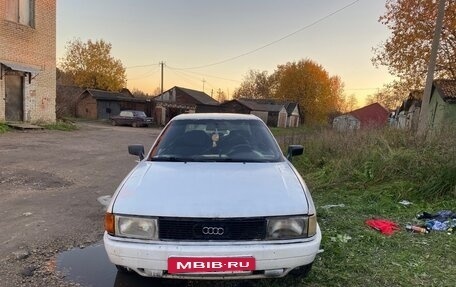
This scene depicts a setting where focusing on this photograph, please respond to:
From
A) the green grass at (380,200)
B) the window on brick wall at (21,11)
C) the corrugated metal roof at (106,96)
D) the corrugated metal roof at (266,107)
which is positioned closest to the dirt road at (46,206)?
the green grass at (380,200)

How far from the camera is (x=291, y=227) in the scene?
9.03 feet

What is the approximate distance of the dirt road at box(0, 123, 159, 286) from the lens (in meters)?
3.59

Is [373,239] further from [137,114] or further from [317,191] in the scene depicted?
[137,114]

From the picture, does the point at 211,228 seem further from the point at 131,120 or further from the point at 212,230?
the point at 131,120

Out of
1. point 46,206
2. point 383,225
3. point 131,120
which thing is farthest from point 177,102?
point 383,225

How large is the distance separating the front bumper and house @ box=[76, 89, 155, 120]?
46874mm

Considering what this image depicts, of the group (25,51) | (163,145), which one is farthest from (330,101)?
(163,145)

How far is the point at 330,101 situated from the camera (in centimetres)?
6153

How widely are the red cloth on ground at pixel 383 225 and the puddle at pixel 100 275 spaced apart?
2.25 meters

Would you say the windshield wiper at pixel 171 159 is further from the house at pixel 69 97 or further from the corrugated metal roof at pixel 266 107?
the corrugated metal roof at pixel 266 107

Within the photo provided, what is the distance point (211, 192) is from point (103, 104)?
157ft

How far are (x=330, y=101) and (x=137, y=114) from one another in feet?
118

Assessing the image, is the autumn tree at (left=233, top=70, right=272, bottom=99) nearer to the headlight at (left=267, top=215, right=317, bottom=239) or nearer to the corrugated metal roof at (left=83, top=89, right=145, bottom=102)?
the corrugated metal roof at (left=83, top=89, right=145, bottom=102)

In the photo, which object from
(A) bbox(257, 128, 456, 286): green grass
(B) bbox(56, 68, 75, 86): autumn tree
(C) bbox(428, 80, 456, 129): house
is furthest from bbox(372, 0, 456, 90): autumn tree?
(B) bbox(56, 68, 75, 86): autumn tree
